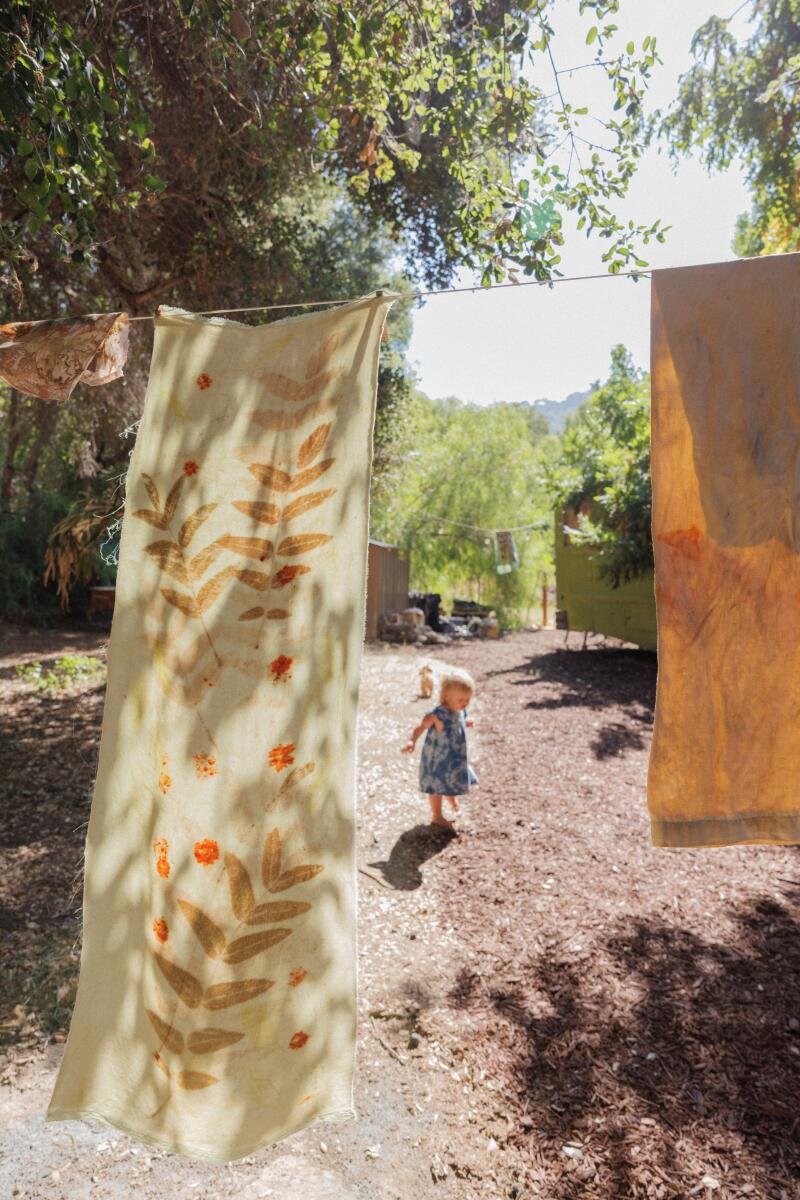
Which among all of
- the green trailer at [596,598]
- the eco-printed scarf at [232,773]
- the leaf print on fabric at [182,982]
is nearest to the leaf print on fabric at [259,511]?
the eco-printed scarf at [232,773]

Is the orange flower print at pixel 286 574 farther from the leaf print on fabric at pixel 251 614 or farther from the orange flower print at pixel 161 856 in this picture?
the orange flower print at pixel 161 856

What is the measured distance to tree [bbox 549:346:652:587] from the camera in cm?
1119

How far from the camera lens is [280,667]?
1.87m

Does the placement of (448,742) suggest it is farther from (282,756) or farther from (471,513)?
(471,513)

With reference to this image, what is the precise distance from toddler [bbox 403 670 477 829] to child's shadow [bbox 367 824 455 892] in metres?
0.38

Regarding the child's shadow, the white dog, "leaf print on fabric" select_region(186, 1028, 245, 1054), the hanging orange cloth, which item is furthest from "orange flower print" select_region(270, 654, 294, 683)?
the white dog

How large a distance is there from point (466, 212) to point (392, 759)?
4994 millimetres

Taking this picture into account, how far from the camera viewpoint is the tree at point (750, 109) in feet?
21.4

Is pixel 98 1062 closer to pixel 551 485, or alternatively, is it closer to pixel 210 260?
pixel 210 260

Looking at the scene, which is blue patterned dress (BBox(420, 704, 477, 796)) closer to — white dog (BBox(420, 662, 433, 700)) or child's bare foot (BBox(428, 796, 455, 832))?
child's bare foot (BBox(428, 796, 455, 832))

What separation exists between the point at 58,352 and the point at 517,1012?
3269mm

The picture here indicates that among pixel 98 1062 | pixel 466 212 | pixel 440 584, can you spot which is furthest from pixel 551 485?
pixel 98 1062

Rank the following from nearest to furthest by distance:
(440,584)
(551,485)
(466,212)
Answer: (466,212) → (551,485) → (440,584)

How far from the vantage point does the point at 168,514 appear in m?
1.93
